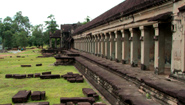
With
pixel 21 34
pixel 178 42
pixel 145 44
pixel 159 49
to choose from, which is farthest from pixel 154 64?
pixel 21 34

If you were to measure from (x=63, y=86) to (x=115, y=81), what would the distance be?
3.46 meters

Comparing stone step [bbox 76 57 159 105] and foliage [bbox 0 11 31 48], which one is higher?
foliage [bbox 0 11 31 48]

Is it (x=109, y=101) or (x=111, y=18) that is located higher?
(x=111, y=18)

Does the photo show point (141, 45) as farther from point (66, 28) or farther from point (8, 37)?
point (8, 37)

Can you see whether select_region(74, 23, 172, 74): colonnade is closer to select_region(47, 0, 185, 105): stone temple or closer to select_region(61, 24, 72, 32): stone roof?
select_region(47, 0, 185, 105): stone temple

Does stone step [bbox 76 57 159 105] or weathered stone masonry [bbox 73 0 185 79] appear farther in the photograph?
weathered stone masonry [bbox 73 0 185 79]

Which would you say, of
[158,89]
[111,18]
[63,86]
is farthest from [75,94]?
[111,18]

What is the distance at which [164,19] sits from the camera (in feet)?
21.5

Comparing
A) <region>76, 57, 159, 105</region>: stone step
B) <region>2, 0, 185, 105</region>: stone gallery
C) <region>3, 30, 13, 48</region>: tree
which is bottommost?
<region>76, 57, 159, 105</region>: stone step

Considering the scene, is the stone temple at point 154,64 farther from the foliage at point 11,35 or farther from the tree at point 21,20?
the tree at point 21,20

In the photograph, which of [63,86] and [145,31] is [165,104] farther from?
[63,86]

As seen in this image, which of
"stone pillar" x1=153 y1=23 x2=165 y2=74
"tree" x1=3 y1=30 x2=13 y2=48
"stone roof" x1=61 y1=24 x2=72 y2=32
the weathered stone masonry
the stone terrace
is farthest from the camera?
"tree" x1=3 y1=30 x2=13 y2=48

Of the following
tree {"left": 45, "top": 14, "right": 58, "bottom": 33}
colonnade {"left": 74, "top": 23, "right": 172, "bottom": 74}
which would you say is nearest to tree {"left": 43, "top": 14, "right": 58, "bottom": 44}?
tree {"left": 45, "top": 14, "right": 58, "bottom": 33}

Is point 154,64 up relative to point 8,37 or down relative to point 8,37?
down
